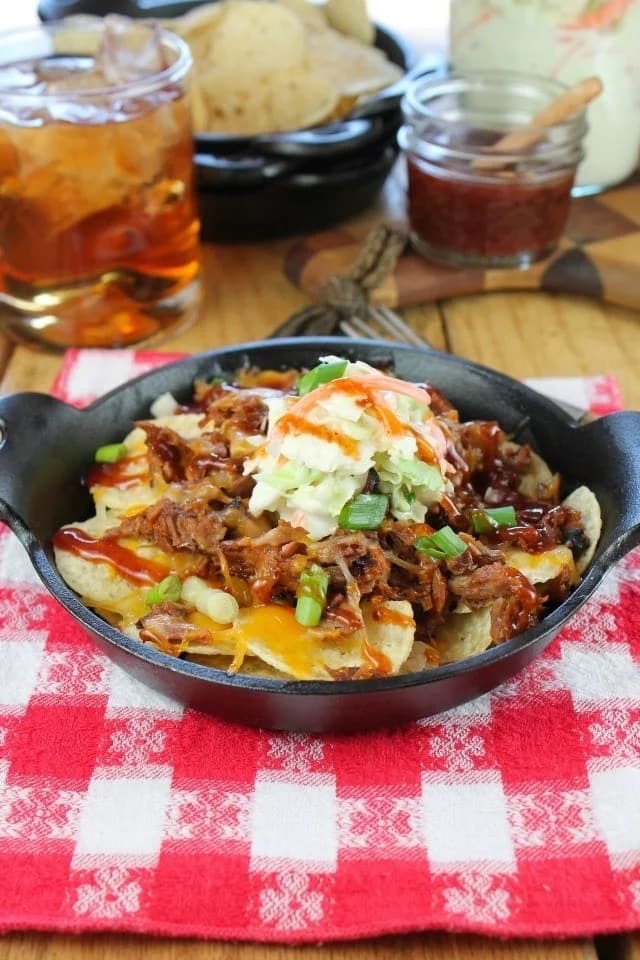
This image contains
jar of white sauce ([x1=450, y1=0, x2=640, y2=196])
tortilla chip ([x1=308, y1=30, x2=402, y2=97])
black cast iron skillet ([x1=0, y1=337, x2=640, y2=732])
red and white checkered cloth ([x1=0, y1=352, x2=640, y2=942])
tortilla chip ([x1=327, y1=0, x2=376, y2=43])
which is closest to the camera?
red and white checkered cloth ([x1=0, y1=352, x2=640, y2=942])

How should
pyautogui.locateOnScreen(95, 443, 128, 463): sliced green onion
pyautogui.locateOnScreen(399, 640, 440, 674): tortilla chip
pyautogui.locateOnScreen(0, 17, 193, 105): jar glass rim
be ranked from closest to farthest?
pyautogui.locateOnScreen(399, 640, 440, 674): tortilla chip → pyautogui.locateOnScreen(95, 443, 128, 463): sliced green onion → pyautogui.locateOnScreen(0, 17, 193, 105): jar glass rim

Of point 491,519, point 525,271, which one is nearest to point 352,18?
point 525,271

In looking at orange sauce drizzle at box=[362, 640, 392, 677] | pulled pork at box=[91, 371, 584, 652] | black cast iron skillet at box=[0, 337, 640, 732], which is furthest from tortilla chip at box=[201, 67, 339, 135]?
orange sauce drizzle at box=[362, 640, 392, 677]

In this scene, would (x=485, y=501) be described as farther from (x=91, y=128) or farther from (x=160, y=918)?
(x=91, y=128)

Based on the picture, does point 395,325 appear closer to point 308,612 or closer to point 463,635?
point 463,635

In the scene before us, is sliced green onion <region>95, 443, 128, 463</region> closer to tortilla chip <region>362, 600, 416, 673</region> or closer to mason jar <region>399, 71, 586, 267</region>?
tortilla chip <region>362, 600, 416, 673</region>

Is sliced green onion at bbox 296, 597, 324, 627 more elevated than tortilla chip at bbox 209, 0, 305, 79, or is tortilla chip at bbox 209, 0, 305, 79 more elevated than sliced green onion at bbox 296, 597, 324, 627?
tortilla chip at bbox 209, 0, 305, 79

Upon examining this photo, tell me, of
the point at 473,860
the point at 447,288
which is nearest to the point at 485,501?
the point at 473,860

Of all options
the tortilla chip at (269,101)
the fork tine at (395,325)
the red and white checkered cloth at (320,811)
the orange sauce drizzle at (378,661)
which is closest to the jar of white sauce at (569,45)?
the tortilla chip at (269,101)
